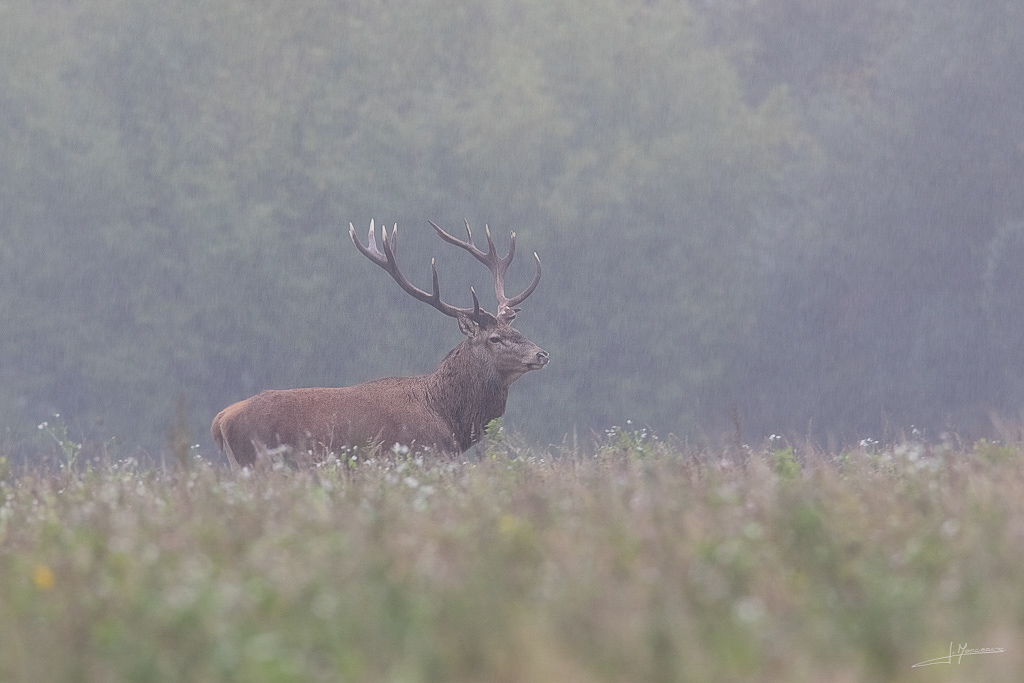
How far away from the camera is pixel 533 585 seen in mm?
3568

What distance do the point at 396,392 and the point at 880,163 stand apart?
21767 millimetres

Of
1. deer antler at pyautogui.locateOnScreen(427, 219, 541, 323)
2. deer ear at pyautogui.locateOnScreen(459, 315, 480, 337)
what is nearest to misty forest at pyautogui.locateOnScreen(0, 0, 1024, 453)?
deer antler at pyautogui.locateOnScreen(427, 219, 541, 323)

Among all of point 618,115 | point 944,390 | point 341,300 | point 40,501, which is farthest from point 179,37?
point 40,501

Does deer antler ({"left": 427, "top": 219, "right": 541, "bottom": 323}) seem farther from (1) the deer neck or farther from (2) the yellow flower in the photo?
(2) the yellow flower

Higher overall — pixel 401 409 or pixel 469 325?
pixel 469 325

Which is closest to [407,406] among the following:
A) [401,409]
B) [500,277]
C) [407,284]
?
[401,409]

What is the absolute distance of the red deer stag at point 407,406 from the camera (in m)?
9.70

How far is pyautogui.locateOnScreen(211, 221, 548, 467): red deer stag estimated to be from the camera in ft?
31.8

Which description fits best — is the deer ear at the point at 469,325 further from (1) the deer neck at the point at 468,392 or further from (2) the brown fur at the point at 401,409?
(1) the deer neck at the point at 468,392

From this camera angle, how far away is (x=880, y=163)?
29.4 m

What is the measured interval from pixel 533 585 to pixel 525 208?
23.8 m

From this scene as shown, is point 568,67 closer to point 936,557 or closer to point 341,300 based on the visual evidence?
point 341,300

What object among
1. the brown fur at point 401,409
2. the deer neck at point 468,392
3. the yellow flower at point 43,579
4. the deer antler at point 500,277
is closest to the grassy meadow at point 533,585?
the yellow flower at point 43,579

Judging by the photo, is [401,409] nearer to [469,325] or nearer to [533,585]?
[469,325]
